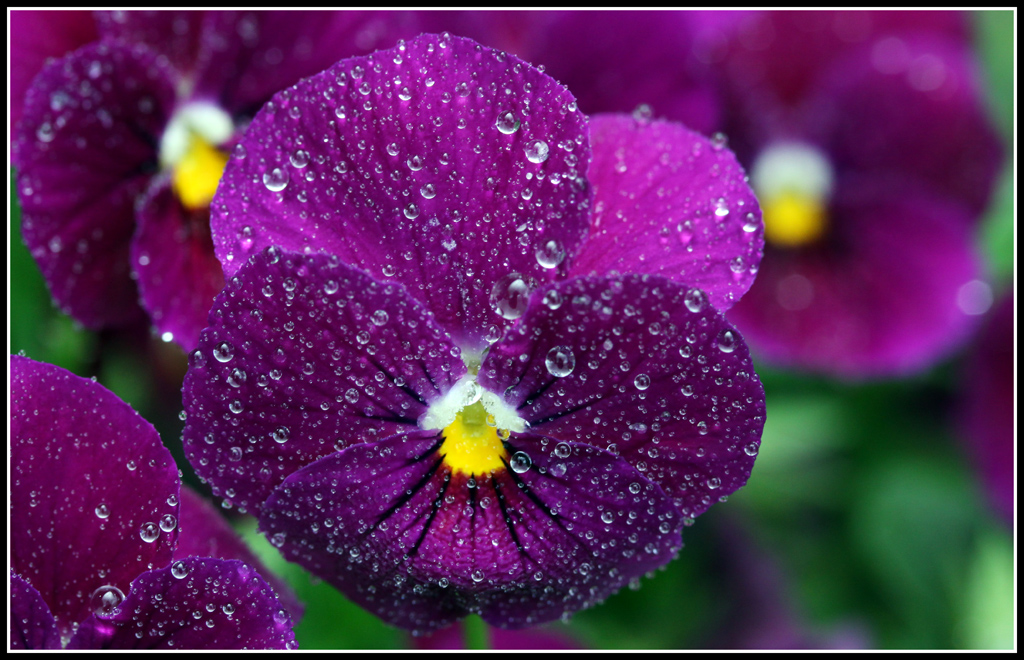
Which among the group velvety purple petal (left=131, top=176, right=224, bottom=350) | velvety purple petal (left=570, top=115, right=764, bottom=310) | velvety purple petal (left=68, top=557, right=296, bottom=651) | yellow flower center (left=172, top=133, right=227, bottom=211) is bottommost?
velvety purple petal (left=68, top=557, right=296, bottom=651)

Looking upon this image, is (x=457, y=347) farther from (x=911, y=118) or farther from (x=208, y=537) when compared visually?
(x=911, y=118)

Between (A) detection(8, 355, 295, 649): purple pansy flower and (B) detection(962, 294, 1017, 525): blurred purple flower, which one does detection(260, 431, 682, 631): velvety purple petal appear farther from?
(B) detection(962, 294, 1017, 525): blurred purple flower

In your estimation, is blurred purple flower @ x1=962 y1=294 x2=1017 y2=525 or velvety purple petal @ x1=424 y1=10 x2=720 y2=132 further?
blurred purple flower @ x1=962 y1=294 x2=1017 y2=525

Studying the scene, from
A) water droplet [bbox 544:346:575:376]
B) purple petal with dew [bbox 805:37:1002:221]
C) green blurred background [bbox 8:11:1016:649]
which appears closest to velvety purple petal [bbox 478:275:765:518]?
water droplet [bbox 544:346:575:376]

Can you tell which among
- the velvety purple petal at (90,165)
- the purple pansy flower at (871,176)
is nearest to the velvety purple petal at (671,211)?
the velvety purple petal at (90,165)

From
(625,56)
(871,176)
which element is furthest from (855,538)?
(625,56)

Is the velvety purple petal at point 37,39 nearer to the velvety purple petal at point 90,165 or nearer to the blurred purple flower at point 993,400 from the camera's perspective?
the velvety purple petal at point 90,165

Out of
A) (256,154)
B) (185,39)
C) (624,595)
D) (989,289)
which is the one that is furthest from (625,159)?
(989,289)
